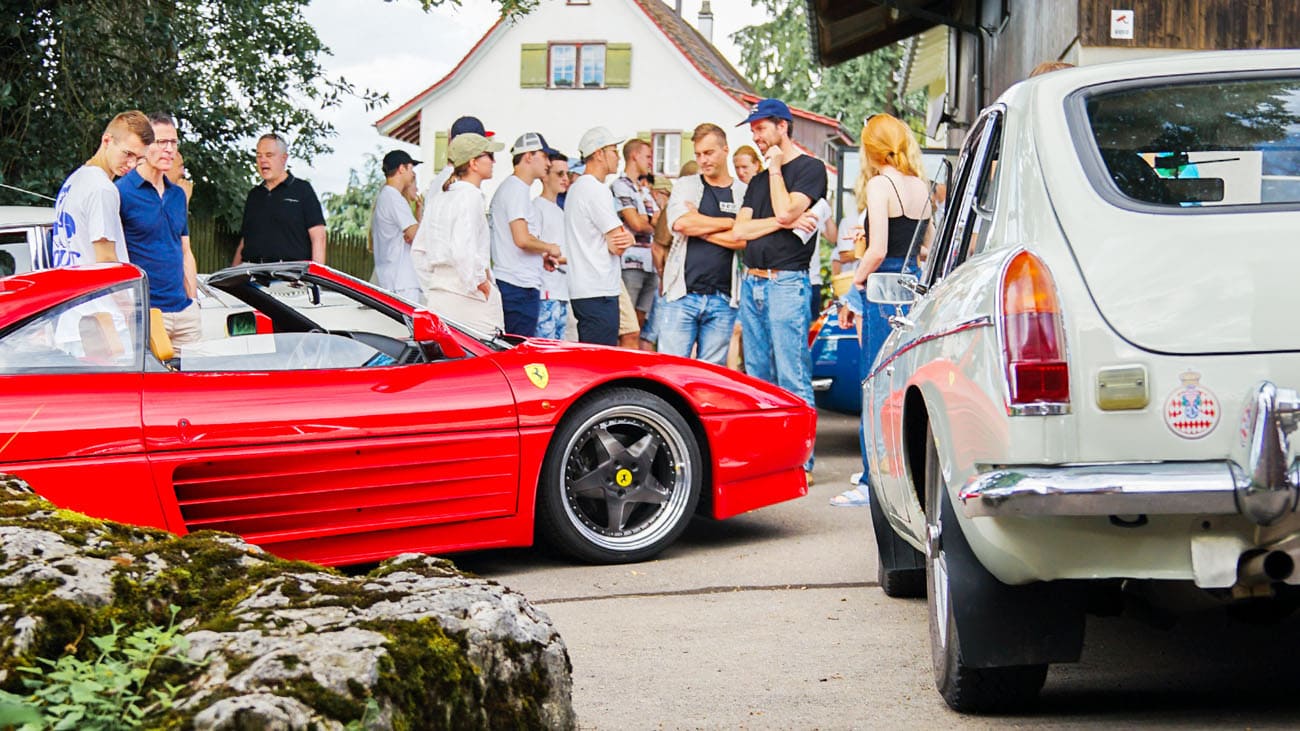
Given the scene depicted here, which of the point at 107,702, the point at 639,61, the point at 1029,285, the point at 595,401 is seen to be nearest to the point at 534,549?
the point at 595,401

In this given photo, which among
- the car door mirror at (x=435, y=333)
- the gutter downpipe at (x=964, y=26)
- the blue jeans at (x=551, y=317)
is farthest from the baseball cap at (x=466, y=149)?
the gutter downpipe at (x=964, y=26)

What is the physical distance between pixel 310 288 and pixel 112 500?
1.58 m

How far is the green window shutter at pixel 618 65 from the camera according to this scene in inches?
1933

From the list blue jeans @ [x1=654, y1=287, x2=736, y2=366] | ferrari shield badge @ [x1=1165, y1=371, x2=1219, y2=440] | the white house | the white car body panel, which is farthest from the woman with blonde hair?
the white house

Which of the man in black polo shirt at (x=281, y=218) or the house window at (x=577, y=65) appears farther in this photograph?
the house window at (x=577, y=65)

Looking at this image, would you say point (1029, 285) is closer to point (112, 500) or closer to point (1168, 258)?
point (1168, 258)

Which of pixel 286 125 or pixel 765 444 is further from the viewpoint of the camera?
pixel 286 125

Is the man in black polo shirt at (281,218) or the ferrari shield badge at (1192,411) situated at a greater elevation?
the man in black polo shirt at (281,218)

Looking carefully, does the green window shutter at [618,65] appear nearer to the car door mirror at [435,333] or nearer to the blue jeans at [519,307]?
the blue jeans at [519,307]

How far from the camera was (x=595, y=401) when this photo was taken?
659 cm

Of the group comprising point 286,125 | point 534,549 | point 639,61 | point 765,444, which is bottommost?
point 534,549

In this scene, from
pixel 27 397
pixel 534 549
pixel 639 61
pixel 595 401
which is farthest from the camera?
pixel 639 61

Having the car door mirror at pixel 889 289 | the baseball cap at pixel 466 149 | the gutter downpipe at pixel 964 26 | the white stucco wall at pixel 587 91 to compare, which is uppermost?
the white stucco wall at pixel 587 91

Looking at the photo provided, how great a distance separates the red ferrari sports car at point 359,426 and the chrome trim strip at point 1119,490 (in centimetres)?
306
